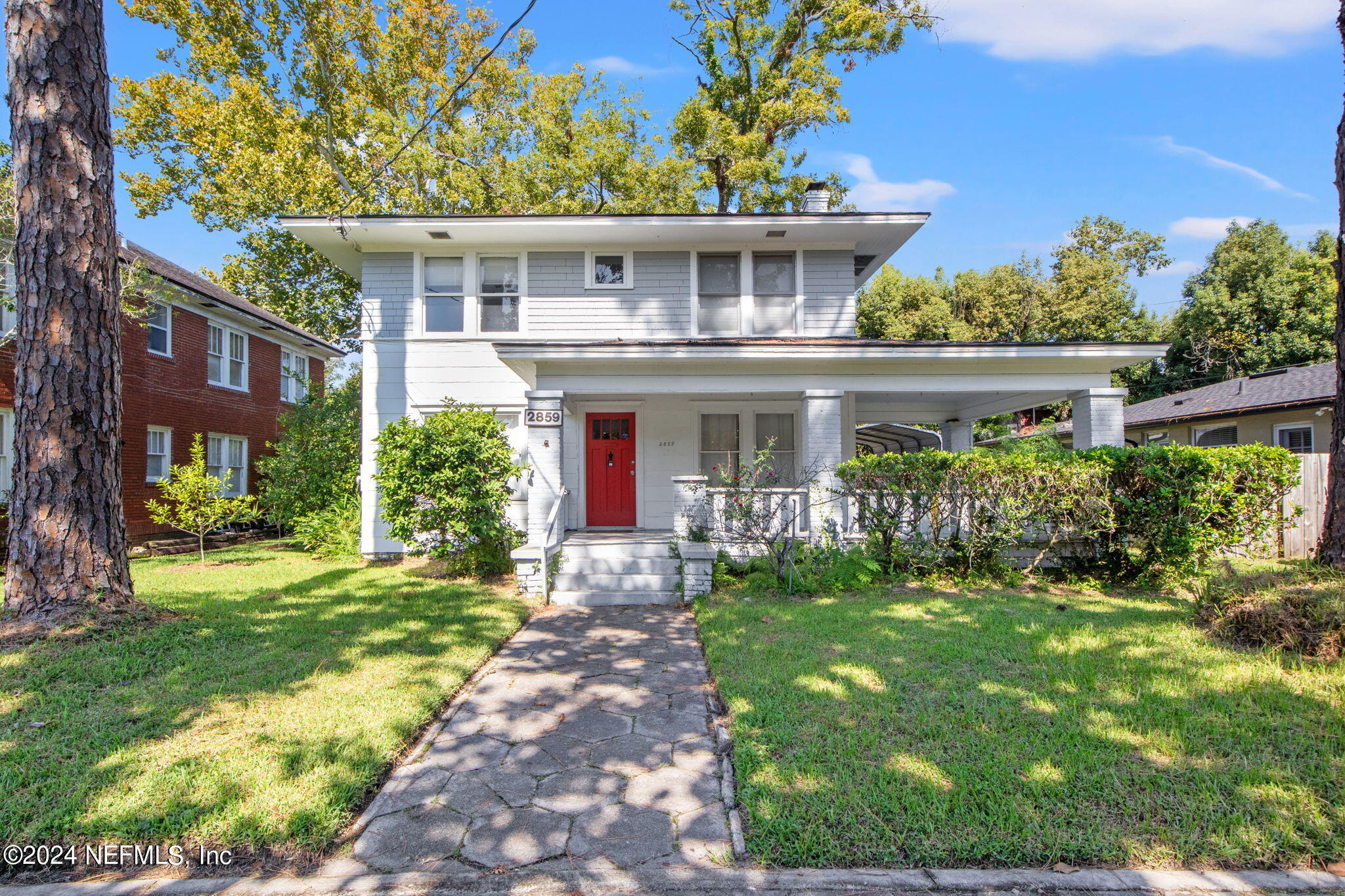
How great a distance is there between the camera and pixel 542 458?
8969 mm

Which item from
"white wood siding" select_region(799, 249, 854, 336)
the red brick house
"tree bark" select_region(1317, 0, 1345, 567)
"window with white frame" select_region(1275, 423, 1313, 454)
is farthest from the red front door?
"window with white frame" select_region(1275, 423, 1313, 454)

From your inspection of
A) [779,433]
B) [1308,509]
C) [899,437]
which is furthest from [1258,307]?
[779,433]

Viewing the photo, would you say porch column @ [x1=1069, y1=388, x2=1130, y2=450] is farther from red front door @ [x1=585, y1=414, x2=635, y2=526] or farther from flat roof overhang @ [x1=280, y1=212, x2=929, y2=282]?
red front door @ [x1=585, y1=414, x2=635, y2=526]

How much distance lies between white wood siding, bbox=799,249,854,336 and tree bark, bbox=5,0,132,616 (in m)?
9.35

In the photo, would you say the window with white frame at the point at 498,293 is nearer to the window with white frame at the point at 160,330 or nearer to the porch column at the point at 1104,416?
the window with white frame at the point at 160,330

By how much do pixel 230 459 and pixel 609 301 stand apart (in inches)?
494

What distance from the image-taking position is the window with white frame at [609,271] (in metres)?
11.4

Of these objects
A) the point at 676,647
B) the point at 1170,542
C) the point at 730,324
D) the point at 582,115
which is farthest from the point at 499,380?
the point at 582,115

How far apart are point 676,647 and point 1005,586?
4.41 meters

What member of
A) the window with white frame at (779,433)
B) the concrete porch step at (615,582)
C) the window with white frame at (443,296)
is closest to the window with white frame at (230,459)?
the window with white frame at (443,296)

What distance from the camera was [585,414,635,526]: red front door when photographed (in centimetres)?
1140

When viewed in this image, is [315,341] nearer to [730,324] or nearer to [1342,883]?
[730,324]

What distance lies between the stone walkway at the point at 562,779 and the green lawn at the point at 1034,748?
0.29 m

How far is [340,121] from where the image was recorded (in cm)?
1967
